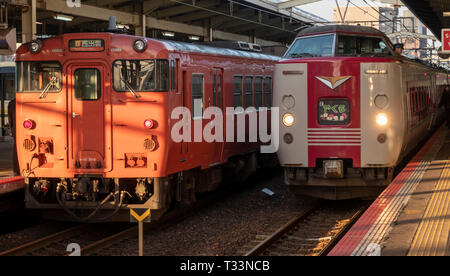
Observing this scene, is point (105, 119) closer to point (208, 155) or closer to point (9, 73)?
point (208, 155)

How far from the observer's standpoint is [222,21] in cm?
2452

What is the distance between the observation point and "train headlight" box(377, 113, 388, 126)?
11523mm

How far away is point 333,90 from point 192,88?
8.11 feet

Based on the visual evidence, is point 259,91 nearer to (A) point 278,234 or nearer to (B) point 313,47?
(B) point 313,47

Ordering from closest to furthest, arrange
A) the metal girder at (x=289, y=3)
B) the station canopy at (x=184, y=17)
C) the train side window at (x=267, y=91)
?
the train side window at (x=267, y=91)
the station canopy at (x=184, y=17)
the metal girder at (x=289, y=3)

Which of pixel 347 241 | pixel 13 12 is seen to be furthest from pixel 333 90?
pixel 13 12

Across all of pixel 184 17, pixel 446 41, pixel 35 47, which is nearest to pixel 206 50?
pixel 35 47

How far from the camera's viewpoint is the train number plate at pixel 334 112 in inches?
457

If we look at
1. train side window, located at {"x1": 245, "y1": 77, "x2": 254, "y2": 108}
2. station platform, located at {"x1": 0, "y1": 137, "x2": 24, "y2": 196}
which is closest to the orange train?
station platform, located at {"x1": 0, "y1": 137, "x2": 24, "y2": 196}

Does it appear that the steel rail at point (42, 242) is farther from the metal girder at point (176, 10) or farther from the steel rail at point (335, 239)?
the metal girder at point (176, 10)

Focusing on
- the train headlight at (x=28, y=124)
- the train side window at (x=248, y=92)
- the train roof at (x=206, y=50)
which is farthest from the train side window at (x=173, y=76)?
the train side window at (x=248, y=92)

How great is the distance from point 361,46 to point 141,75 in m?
4.22

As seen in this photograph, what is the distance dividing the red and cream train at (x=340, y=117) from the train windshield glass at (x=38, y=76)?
12.6ft

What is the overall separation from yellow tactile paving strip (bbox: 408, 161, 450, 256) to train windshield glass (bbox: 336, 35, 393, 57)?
10.2ft
